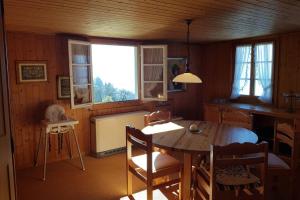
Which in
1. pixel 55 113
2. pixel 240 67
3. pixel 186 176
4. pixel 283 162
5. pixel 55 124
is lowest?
pixel 186 176

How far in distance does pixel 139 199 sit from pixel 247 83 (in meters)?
3.27

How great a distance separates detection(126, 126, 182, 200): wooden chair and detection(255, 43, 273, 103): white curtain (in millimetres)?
2722

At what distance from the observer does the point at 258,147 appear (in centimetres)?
205

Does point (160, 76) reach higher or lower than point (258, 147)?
higher

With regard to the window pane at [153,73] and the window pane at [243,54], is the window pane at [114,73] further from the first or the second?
the window pane at [243,54]

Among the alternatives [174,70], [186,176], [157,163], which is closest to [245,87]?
[174,70]

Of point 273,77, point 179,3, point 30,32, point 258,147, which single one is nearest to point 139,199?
point 258,147

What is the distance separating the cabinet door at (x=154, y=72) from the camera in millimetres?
4805

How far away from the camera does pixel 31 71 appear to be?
3.72 meters

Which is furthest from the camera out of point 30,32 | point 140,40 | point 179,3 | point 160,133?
point 140,40

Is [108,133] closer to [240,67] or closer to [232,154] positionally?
[232,154]

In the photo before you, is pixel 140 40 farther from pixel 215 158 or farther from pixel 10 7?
pixel 215 158

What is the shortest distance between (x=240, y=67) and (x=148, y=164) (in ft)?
11.3

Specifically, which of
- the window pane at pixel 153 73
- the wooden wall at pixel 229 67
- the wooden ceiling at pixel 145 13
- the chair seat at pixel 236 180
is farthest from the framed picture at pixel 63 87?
the wooden wall at pixel 229 67
